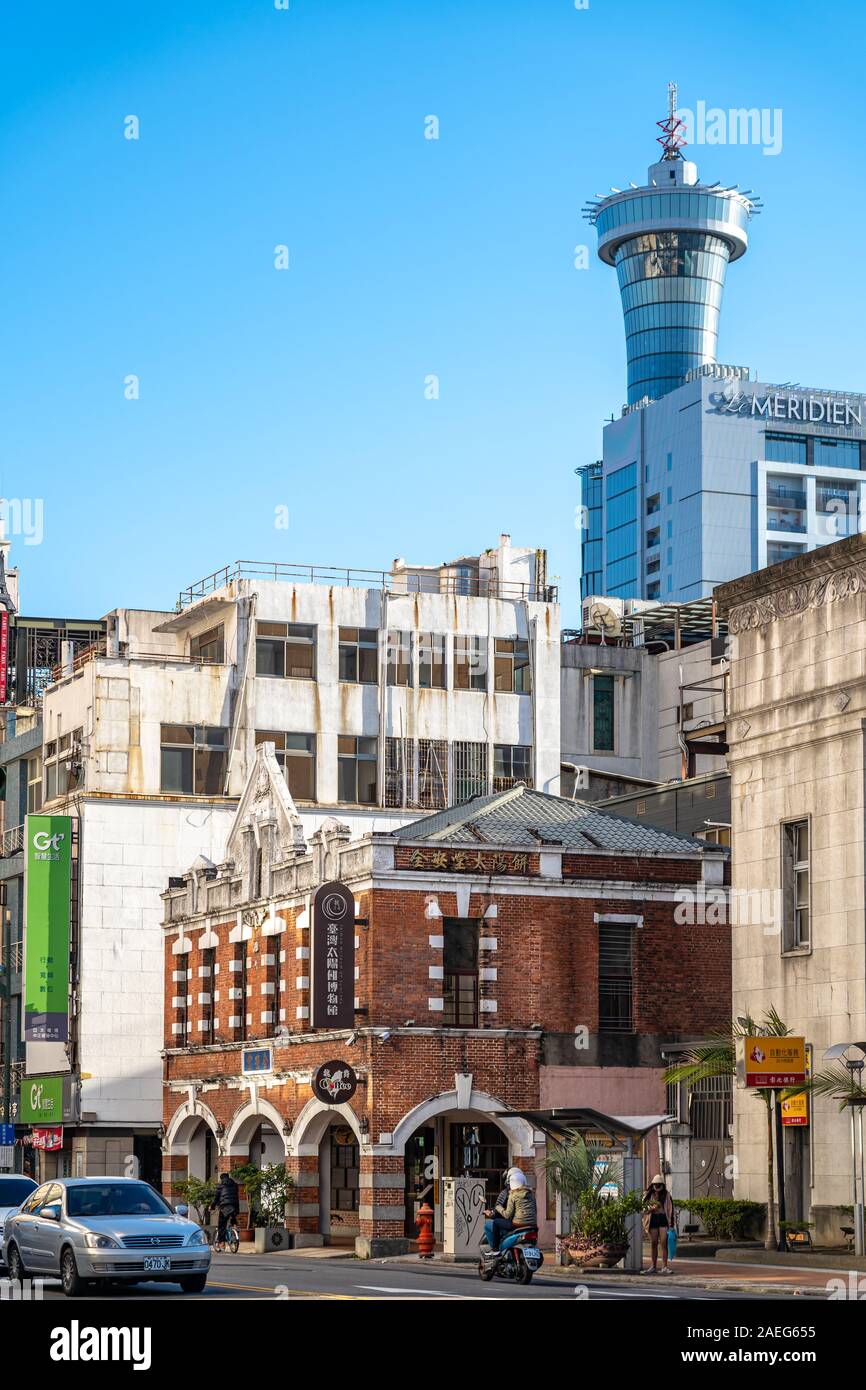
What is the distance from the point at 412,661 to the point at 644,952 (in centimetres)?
2775

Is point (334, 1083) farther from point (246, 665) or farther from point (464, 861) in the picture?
point (246, 665)

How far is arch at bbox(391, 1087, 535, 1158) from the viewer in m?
48.1

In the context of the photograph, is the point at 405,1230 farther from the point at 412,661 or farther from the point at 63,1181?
the point at 412,661

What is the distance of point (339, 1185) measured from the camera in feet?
171

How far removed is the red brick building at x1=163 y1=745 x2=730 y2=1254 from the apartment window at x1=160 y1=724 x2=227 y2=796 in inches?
757

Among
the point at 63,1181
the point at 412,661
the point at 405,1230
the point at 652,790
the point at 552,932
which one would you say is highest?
the point at 412,661

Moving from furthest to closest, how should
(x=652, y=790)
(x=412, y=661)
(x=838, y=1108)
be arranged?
1. (x=412, y=661)
2. (x=652, y=790)
3. (x=838, y=1108)

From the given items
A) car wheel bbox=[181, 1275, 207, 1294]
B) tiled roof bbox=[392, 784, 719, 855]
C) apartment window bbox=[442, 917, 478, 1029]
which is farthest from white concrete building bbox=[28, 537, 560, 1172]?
car wheel bbox=[181, 1275, 207, 1294]

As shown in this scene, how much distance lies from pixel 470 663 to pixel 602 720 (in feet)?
55.3

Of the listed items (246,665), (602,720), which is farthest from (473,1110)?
(602,720)

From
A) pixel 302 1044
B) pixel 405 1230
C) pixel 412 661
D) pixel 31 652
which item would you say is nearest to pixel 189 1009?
pixel 302 1044

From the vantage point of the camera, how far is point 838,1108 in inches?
1547

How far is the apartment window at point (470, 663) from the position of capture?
77.9m

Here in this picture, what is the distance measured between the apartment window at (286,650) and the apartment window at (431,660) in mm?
4024
